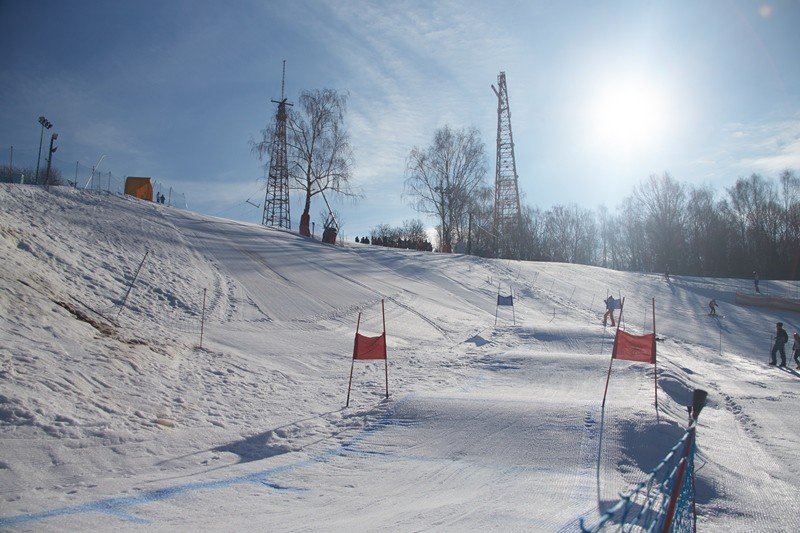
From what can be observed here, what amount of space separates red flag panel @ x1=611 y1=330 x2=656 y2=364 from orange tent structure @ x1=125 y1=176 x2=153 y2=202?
30.4 m

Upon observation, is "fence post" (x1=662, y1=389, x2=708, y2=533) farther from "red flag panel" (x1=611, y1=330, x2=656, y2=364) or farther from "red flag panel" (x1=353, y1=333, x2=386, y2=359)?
"red flag panel" (x1=353, y1=333, x2=386, y2=359)

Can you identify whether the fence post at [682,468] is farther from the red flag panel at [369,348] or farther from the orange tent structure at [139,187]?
the orange tent structure at [139,187]

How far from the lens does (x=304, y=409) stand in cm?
944

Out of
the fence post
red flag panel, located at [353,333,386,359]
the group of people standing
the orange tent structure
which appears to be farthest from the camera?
the orange tent structure

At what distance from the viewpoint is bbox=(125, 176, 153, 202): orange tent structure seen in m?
31.5

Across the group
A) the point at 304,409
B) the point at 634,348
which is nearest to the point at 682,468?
the point at 634,348

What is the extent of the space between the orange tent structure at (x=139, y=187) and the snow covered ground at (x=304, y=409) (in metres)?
11.3

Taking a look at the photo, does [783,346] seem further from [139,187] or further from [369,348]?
[139,187]

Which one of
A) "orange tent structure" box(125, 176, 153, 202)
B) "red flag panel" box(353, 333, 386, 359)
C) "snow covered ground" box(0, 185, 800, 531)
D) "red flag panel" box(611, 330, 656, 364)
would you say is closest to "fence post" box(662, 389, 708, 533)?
"snow covered ground" box(0, 185, 800, 531)

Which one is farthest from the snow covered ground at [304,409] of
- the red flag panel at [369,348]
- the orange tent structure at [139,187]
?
the orange tent structure at [139,187]

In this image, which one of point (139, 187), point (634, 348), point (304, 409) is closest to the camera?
point (304, 409)

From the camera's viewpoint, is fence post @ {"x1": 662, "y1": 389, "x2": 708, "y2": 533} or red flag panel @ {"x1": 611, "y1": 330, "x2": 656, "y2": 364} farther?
red flag panel @ {"x1": 611, "y1": 330, "x2": 656, "y2": 364}

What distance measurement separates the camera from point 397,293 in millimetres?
22688

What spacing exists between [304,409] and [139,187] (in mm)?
28157
